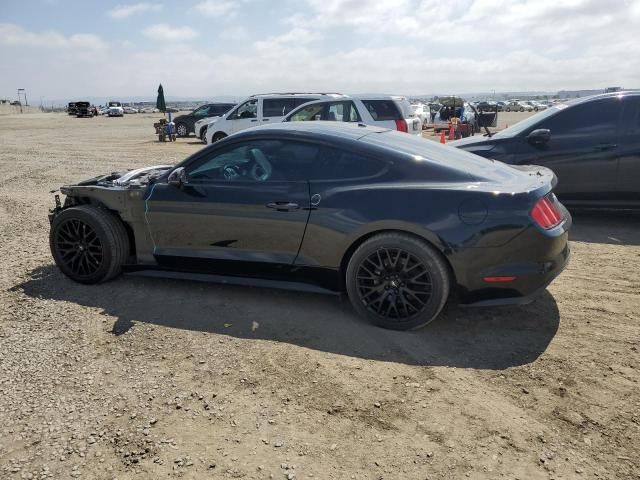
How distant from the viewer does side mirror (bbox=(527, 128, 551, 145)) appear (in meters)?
6.58

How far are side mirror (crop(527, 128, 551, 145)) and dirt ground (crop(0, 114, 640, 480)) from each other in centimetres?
242

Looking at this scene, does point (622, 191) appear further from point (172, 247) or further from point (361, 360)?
point (172, 247)

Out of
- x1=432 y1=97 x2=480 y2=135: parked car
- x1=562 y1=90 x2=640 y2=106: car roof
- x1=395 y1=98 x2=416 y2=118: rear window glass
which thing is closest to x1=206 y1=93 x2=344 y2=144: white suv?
x1=395 y1=98 x2=416 y2=118: rear window glass

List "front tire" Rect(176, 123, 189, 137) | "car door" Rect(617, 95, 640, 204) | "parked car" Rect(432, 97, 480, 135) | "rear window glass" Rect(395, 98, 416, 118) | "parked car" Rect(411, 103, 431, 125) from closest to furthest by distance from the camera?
"car door" Rect(617, 95, 640, 204)
"rear window glass" Rect(395, 98, 416, 118)
"parked car" Rect(411, 103, 431, 125)
"front tire" Rect(176, 123, 189, 137)
"parked car" Rect(432, 97, 480, 135)

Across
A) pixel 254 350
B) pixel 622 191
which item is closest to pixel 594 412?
pixel 254 350

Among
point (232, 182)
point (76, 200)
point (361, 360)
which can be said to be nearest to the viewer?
point (361, 360)

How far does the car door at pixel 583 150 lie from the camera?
6348 millimetres

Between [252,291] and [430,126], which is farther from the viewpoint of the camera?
[430,126]

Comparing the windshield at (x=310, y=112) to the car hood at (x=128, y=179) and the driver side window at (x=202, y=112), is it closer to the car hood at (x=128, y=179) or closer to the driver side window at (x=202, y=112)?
the car hood at (x=128, y=179)

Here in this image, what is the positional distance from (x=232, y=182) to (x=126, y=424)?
2081mm

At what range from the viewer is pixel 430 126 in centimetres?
2736

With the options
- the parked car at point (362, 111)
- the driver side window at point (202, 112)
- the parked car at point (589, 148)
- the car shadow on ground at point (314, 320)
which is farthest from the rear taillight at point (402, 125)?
the driver side window at point (202, 112)

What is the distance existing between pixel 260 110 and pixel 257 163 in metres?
10.8

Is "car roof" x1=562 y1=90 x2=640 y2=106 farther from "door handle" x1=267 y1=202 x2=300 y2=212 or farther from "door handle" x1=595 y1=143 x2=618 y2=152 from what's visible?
"door handle" x1=267 y1=202 x2=300 y2=212
